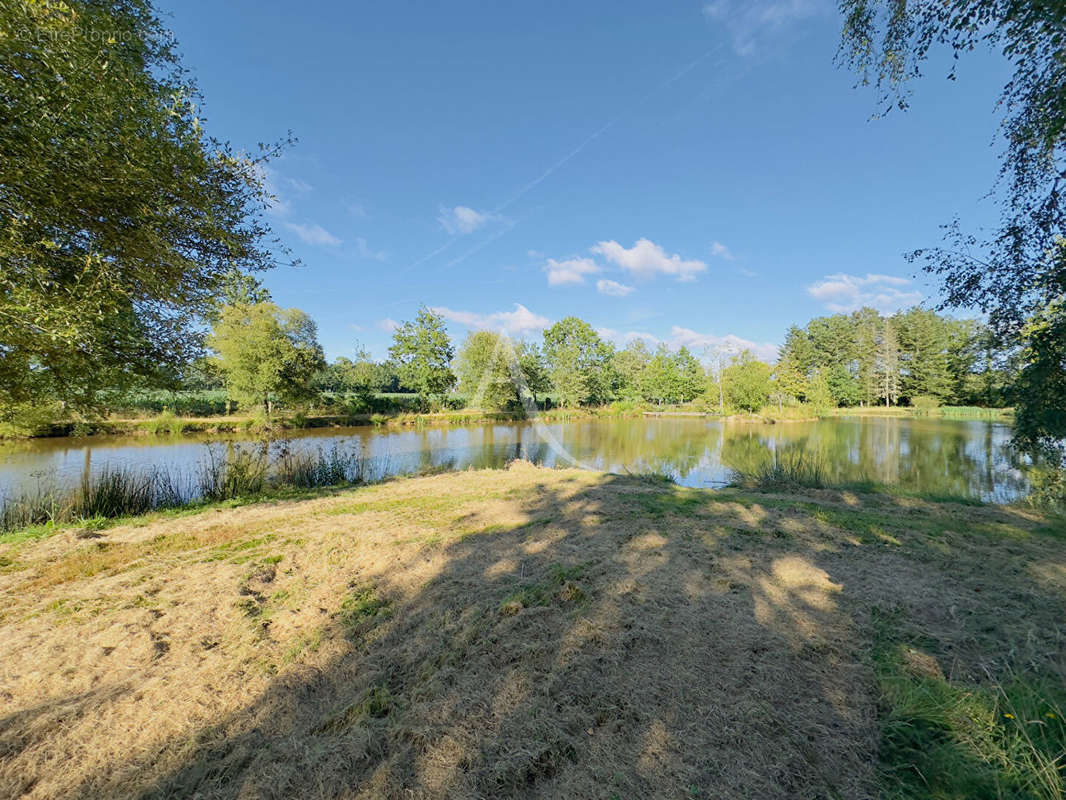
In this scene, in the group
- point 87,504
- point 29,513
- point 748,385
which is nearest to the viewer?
point 29,513

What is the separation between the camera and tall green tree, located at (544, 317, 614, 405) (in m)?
48.5

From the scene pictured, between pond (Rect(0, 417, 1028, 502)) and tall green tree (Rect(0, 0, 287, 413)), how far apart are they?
4305mm

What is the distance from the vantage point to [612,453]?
19859 millimetres

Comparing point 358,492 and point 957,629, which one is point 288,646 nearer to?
point 957,629

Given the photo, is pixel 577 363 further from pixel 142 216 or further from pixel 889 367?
pixel 142 216

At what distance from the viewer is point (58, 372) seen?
238 inches

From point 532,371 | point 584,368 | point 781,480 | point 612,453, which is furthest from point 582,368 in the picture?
point 781,480

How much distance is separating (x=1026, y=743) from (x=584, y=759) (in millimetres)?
1830

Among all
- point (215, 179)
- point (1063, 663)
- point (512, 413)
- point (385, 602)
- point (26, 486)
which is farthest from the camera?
point (512, 413)

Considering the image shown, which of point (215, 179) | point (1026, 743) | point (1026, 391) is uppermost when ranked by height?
point (215, 179)

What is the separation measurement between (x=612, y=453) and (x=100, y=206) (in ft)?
59.3

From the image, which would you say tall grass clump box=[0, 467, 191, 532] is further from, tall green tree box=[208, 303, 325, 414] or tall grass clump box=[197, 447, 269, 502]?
tall green tree box=[208, 303, 325, 414]

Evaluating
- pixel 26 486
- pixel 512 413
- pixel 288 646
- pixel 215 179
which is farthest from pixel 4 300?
pixel 512 413

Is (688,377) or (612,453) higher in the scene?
(688,377)
